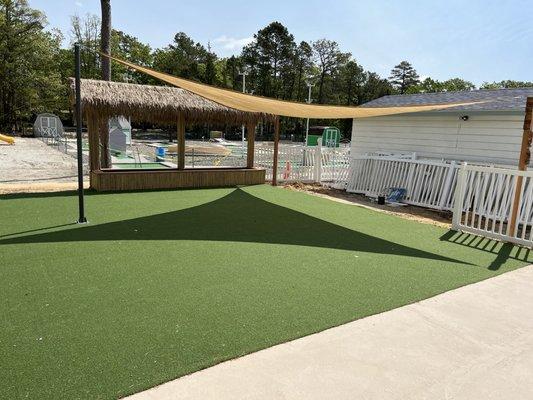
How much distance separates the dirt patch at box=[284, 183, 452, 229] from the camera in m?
7.84

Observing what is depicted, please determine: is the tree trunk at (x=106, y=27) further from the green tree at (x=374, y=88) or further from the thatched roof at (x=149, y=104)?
the green tree at (x=374, y=88)

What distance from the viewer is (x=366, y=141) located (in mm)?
12633

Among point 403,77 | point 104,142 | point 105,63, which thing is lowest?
point 104,142

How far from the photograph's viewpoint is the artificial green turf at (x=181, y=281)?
8.14 feet

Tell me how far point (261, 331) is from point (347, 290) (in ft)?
4.03

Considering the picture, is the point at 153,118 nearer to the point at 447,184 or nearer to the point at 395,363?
the point at 447,184

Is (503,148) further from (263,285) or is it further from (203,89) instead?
(263,285)

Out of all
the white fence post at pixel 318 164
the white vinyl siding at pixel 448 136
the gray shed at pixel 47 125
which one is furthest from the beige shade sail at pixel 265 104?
the gray shed at pixel 47 125

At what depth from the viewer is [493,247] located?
5.69 metres

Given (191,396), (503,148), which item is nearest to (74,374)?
(191,396)

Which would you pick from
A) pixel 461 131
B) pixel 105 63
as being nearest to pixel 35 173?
pixel 105 63

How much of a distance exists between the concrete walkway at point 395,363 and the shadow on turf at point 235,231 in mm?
1890

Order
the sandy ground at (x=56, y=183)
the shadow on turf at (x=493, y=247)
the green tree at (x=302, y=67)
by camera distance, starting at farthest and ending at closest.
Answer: the green tree at (x=302, y=67) → the sandy ground at (x=56, y=183) → the shadow on turf at (x=493, y=247)

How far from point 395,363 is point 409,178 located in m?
7.64
